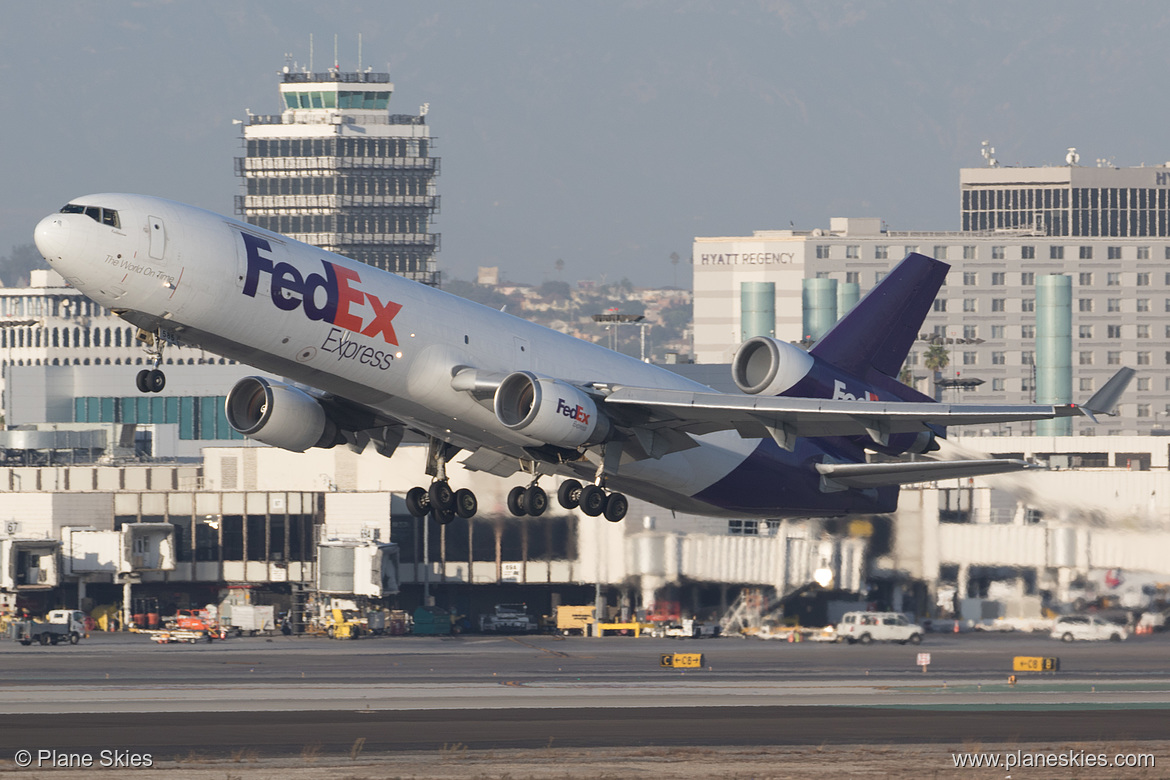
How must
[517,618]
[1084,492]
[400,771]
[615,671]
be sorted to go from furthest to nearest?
[517,618]
[615,671]
[1084,492]
[400,771]

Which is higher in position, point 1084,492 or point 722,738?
point 1084,492

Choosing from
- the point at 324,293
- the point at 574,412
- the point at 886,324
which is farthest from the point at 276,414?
the point at 886,324

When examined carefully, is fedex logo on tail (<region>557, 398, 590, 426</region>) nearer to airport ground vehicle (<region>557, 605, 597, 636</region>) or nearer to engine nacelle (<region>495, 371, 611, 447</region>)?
engine nacelle (<region>495, 371, 611, 447</region>)

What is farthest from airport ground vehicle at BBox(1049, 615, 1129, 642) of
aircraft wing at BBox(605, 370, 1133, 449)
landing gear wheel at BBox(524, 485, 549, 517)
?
landing gear wheel at BBox(524, 485, 549, 517)

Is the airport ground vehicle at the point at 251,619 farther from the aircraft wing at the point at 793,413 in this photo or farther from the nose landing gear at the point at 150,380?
the nose landing gear at the point at 150,380

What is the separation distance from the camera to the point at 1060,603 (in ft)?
232

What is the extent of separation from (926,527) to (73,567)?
55610 mm

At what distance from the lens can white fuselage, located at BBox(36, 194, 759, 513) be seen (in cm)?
3966

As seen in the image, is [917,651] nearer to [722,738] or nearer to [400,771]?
[722,738]

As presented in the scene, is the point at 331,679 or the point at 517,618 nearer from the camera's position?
the point at 331,679

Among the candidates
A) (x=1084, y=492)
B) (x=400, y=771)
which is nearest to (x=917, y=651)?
(x=1084, y=492)

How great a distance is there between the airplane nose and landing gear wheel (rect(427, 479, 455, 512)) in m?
14.0

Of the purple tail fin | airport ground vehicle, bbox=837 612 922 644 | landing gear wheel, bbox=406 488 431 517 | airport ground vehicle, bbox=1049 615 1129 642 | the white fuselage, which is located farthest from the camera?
airport ground vehicle, bbox=837 612 922 644

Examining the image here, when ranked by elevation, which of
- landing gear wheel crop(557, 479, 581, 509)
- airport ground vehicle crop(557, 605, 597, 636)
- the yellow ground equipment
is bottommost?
the yellow ground equipment
